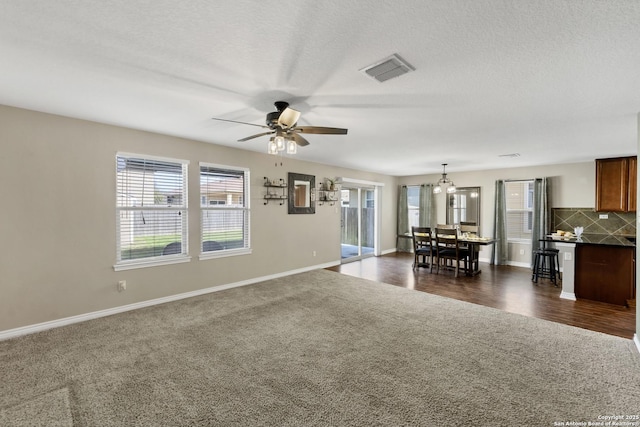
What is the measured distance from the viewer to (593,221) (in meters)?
5.80

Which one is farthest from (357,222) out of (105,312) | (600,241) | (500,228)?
(105,312)

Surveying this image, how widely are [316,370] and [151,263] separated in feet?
9.60

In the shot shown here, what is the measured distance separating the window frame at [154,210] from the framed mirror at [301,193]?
82.7 inches

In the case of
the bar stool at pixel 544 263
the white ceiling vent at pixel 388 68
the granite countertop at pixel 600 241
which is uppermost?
the white ceiling vent at pixel 388 68

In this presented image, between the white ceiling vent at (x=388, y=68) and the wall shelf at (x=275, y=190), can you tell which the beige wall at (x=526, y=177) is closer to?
the wall shelf at (x=275, y=190)

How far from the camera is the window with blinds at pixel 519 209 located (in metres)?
6.66

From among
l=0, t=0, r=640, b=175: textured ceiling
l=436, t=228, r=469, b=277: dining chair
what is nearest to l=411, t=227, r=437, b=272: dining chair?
l=436, t=228, r=469, b=277: dining chair

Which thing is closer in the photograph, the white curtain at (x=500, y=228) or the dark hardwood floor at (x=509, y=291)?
the dark hardwood floor at (x=509, y=291)

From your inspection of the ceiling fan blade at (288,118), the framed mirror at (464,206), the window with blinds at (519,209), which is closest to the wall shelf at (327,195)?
the framed mirror at (464,206)

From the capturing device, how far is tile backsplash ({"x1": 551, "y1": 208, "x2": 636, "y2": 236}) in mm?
5453

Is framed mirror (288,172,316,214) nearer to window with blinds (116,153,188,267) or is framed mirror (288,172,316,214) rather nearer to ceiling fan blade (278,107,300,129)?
window with blinds (116,153,188,267)

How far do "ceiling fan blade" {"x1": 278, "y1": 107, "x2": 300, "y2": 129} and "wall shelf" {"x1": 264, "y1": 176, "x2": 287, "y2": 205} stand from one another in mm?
2748

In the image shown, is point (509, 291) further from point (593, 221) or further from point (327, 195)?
point (327, 195)

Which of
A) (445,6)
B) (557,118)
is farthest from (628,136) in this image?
(445,6)
